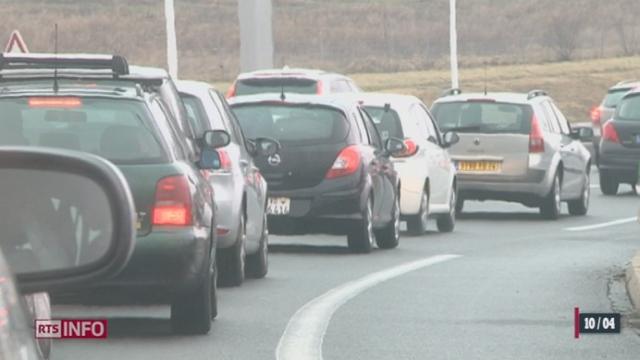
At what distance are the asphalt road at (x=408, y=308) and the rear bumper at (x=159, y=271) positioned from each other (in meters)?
0.27

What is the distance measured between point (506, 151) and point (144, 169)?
15.8 metres

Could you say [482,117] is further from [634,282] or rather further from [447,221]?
[634,282]

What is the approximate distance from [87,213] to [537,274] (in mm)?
12813

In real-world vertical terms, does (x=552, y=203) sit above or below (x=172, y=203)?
below

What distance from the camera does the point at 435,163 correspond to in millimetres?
23703

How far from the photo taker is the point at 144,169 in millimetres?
11367

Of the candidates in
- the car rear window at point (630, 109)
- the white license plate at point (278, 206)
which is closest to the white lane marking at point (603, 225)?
the car rear window at point (630, 109)

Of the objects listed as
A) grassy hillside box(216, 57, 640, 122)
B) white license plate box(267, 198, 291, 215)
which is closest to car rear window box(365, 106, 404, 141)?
white license plate box(267, 198, 291, 215)

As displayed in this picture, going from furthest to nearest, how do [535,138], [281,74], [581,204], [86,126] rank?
[281,74] → [581,204] → [535,138] → [86,126]

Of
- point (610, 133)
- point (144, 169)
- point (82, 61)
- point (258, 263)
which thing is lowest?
point (610, 133)

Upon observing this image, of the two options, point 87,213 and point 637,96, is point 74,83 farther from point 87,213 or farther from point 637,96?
point 637,96

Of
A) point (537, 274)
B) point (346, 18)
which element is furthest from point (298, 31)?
point (537, 274)

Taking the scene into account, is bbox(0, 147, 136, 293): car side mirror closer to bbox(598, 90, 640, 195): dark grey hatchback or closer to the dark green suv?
the dark green suv

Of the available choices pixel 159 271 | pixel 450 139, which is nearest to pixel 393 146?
pixel 450 139
